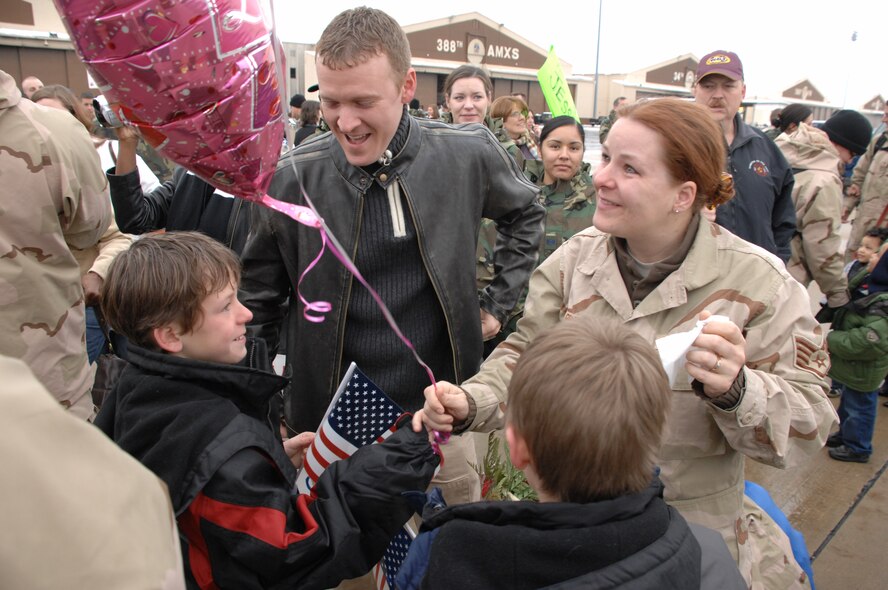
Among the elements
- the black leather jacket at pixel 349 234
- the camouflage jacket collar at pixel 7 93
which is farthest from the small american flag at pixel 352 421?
the camouflage jacket collar at pixel 7 93

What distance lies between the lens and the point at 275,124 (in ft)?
6.13

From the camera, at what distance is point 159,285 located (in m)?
1.74

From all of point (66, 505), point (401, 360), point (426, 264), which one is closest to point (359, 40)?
point (426, 264)

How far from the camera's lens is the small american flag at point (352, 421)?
201 centimetres

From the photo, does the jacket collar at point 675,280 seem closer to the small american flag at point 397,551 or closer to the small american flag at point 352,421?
the small american flag at point 352,421

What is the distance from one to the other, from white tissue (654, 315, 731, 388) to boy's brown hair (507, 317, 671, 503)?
199mm

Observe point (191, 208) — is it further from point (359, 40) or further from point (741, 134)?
point (741, 134)

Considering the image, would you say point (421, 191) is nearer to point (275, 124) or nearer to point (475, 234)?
point (475, 234)

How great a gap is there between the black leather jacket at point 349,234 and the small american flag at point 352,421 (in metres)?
0.46

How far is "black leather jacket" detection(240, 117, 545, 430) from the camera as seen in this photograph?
2.43 metres

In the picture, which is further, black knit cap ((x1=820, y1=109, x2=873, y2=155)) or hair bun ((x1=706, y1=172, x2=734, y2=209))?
black knit cap ((x1=820, y1=109, x2=873, y2=155))

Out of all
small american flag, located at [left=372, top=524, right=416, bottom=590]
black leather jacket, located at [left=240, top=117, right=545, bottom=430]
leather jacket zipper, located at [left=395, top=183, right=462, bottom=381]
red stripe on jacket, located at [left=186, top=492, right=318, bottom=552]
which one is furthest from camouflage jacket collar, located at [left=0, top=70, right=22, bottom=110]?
small american flag, located at [left=372, top=524, right=416, bottom=590]

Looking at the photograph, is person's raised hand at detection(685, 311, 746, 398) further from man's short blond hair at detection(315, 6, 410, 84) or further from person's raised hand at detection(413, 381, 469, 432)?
man's short blond hair at detection(315, 6, 410, 84)

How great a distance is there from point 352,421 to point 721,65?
3352 mm
